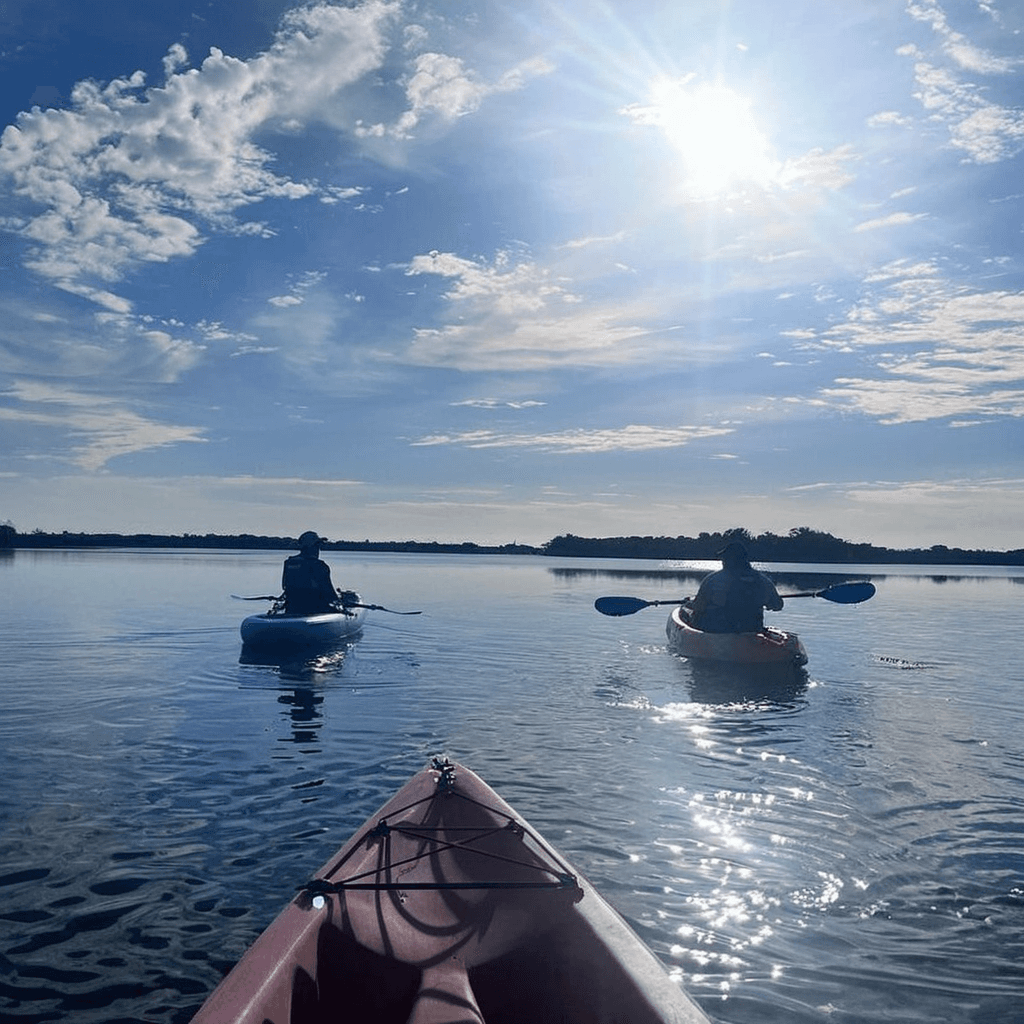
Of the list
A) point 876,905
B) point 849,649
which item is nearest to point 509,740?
point 876,905

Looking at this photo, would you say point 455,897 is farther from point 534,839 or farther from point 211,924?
point 211,924

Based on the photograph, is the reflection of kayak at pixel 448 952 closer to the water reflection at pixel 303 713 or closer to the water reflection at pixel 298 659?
the water reflection at pixel 303 713

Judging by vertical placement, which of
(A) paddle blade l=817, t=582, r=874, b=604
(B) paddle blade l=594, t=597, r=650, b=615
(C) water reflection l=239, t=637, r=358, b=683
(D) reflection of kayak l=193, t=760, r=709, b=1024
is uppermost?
(A) paddle blade l=817, t=582, r=874, b=604

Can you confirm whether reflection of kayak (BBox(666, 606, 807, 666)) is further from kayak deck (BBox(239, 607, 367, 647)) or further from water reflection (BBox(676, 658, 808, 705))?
kayak deck (BBox(239, 607, 367, 647))

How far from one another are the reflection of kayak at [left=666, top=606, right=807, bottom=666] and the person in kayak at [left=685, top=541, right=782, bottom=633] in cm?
32

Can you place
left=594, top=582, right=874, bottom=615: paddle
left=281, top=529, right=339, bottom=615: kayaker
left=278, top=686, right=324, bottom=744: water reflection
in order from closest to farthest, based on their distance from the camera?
left=278, top=686, right=324, bottom=744: water reflection, left=594, top=582, right=874, bottom=615: paddle, left=281, top=529, right=339, bottom=615: kayaker

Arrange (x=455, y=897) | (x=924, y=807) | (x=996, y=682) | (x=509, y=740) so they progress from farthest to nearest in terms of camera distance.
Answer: (x=996, y=682) → (x=509, y=740) → (x=924, y=807) → (x=455, y=897)

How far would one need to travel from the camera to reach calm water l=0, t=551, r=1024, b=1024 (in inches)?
204

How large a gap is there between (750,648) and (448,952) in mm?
12554

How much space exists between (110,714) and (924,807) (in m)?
10.7

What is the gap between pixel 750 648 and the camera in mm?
16156


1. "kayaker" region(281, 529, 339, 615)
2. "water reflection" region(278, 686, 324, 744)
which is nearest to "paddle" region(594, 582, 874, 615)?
"kayaker" region(281, 529, 339, 615)

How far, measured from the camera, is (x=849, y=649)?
2153 centimetres

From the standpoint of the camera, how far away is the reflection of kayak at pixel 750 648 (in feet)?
52.3
